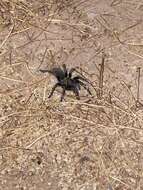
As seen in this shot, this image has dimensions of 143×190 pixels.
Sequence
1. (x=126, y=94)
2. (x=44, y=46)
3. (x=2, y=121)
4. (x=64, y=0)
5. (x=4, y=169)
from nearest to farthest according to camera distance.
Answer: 1. (x=4, y=169)
2. (x=2, y=121)
3. (x=126, y=94)
4. (x=44, y=46)
5. (x=64, y=0)

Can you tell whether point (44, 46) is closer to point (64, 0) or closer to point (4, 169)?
point (64, 0)

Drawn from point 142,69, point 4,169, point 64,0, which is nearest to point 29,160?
point 4,169

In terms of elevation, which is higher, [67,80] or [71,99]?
[67,80]

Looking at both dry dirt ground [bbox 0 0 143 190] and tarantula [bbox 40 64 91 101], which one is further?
tarantula [bbox 40 64 91 101]
